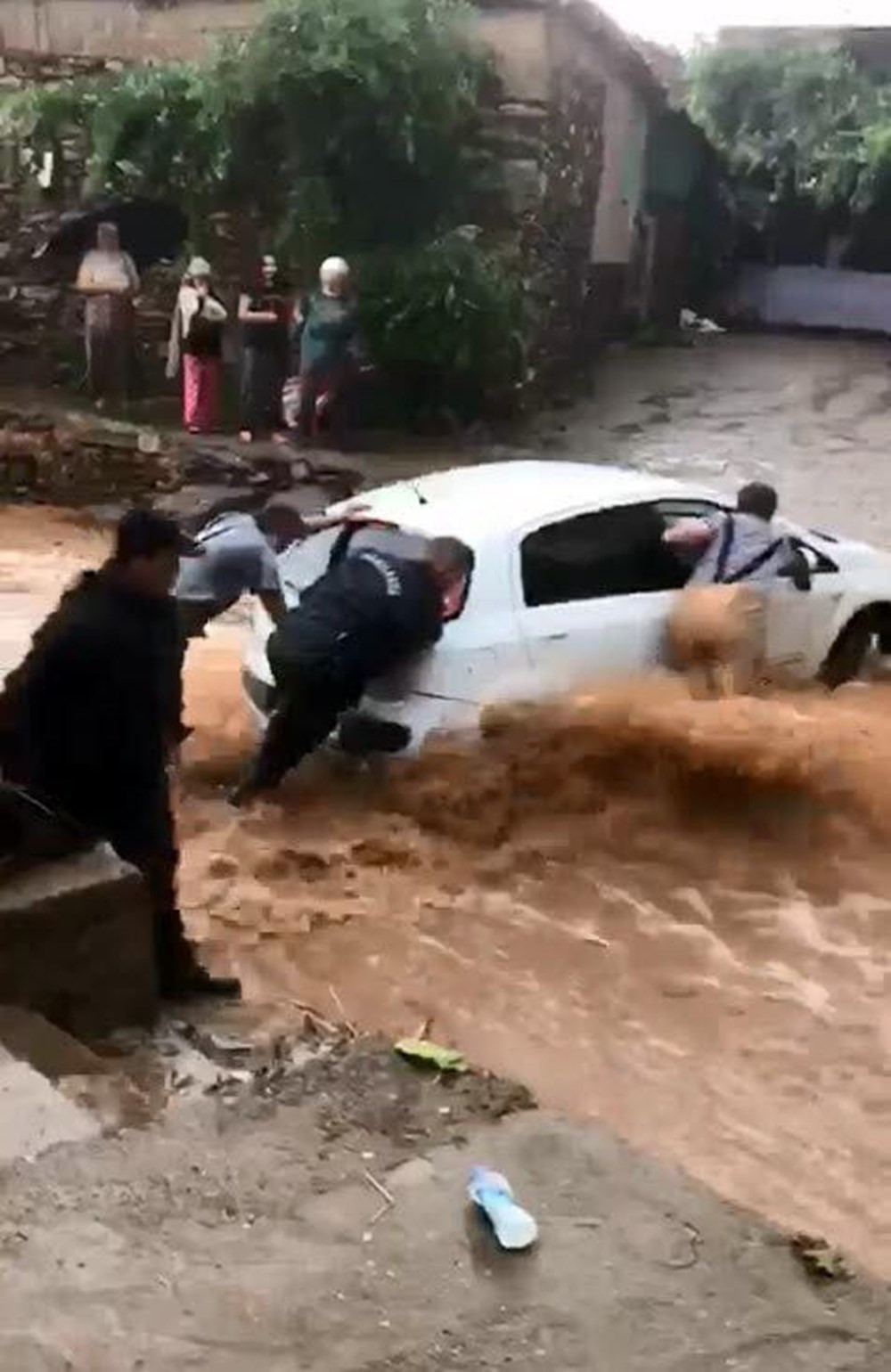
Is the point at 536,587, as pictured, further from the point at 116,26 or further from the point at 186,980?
the point at 116,26

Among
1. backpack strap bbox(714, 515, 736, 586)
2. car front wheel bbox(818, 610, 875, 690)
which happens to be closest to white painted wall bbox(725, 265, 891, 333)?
car front wheel bbox(818, 610, 875, 690)

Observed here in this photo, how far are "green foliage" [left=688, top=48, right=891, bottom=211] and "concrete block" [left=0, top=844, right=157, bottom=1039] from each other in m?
19.3

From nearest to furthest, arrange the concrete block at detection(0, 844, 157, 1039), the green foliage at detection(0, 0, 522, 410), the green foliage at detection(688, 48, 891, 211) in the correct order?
1. the concrete block at detection(0, 844, 157, 1039)
2. the green foliage at detection(0, 0, 522, 410)
3. the green foliage at detection(688, 48, 891, 211)

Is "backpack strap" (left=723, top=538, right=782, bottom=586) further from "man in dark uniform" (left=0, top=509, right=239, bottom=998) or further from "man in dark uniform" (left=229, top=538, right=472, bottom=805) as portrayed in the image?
"man in dark uniform" (left=0, top=509, right=239, bottom=998)

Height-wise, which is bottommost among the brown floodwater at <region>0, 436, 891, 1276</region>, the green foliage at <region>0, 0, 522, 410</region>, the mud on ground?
the brown floodwater at <region>0, 436, 891, 1276</region>

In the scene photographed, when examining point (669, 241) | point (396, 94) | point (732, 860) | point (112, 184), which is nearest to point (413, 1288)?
point (732, 860)

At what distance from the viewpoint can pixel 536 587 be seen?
748 centimetres

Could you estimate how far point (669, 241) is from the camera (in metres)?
22.6

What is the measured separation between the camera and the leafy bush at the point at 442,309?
47.8 ft

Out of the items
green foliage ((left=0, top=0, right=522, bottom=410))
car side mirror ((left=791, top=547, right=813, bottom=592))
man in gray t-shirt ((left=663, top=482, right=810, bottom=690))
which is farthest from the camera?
green foliage ((left=0, top=0, right=522, bottom=410))

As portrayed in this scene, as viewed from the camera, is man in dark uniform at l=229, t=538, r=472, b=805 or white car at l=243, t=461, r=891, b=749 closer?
man in dark uniform at l=229, t=538, r=472, b=805

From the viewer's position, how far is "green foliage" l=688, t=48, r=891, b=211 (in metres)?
22.0

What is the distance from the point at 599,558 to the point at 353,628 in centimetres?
137

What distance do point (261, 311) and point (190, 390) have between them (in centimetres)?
96
